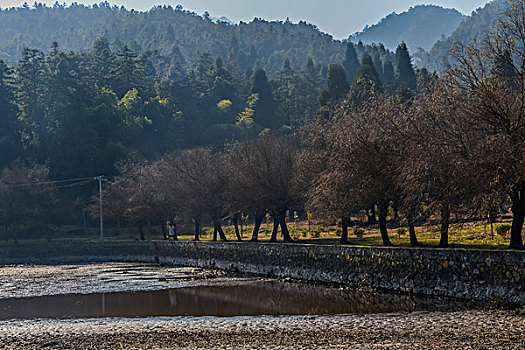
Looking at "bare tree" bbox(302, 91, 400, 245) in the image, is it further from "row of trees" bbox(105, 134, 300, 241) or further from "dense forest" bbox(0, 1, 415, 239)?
"dense forest" bbox(0, 1, 415, 239)

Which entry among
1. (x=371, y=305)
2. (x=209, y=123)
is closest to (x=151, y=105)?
(x=209, y=123)

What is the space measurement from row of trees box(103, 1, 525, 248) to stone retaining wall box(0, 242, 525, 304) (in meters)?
2.66

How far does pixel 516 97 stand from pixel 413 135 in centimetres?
706

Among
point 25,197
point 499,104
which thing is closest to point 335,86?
point 25,197

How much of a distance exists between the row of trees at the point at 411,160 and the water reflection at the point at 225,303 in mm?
5387

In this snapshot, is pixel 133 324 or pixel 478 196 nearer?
pixel 133 324

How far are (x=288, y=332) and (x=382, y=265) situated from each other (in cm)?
1161

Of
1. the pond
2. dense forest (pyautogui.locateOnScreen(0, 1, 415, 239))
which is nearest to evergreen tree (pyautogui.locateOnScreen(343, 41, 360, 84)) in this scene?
dense forest (pyautogui.locateOnScreen(0, 1, 415, 239))

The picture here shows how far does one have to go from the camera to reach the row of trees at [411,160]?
27.8 meters

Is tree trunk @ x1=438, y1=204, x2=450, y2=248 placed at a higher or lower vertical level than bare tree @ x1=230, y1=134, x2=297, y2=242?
lower

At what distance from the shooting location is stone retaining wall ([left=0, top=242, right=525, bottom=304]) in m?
25.2

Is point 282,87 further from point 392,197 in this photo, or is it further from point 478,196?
point 478,196

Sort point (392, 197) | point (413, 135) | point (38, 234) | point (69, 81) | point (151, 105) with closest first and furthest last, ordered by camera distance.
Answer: point (413, 135) → point (392, 197) → point (38, 234) → point (69, 81) → point (151, 105)

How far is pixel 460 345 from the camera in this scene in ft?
59.5
